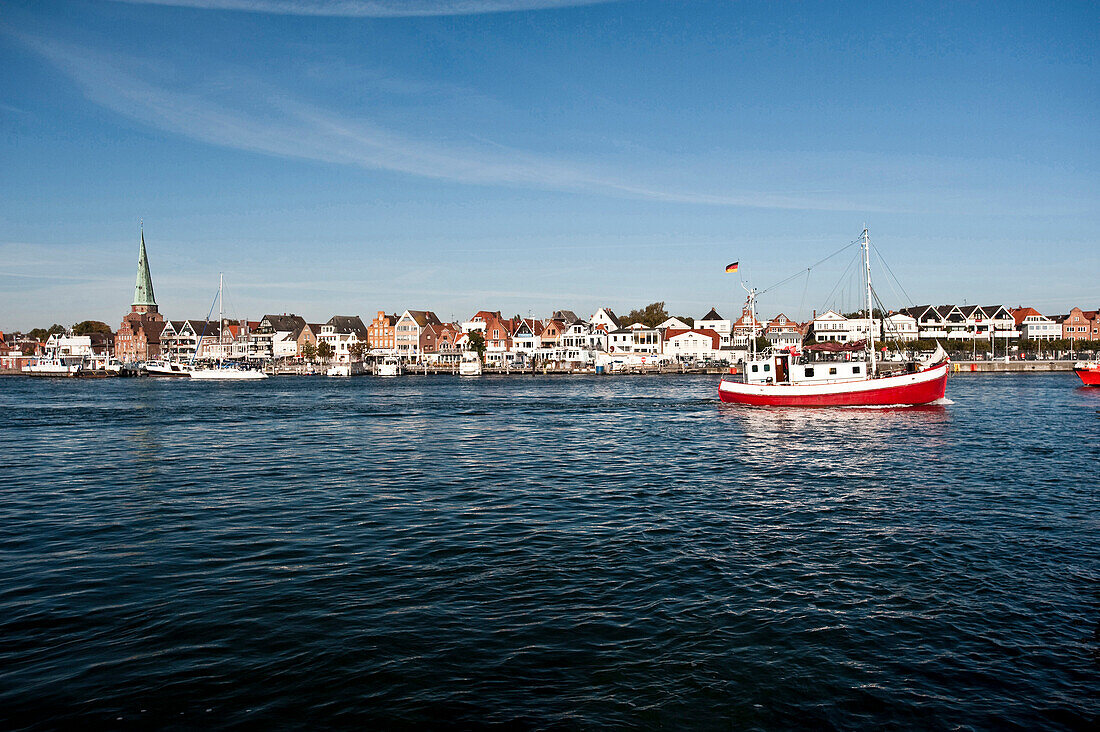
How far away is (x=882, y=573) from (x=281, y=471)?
1895 cm

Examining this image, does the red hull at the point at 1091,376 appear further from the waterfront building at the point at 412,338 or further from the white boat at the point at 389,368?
the waterfront building at the point at 412,338

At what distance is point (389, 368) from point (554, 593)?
4730 inches

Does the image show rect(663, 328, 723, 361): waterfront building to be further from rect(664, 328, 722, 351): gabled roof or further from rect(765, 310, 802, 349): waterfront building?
rect(765, 310, 802, 349): waterfront building

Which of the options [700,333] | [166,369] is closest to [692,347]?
[700,333]

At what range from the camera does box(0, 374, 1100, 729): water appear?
26.7ft

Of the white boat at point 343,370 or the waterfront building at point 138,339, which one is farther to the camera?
the waterfront building at point 138,339

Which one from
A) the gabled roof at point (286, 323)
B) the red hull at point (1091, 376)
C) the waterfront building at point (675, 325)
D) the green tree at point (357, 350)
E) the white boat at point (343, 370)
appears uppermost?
the gabled roof at point (286, 323)

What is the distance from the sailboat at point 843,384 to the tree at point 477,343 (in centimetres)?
8811

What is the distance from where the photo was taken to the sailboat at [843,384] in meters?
45.6

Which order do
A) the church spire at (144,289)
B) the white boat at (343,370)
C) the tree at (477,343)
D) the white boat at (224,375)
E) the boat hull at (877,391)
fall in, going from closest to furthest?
the boat hull at (877,391)
the white boat at (224,375)
the white boat at (343,370)
the tree at (477,343)
the church spire at (144,289)

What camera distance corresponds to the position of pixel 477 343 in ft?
445

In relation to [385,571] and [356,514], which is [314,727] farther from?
[356,514]

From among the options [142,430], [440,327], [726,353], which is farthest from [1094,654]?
[440,327]

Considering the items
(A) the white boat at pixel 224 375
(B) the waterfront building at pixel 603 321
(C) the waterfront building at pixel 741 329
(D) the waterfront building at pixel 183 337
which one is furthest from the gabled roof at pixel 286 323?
(C) the waterfront building at pixel 741 329
